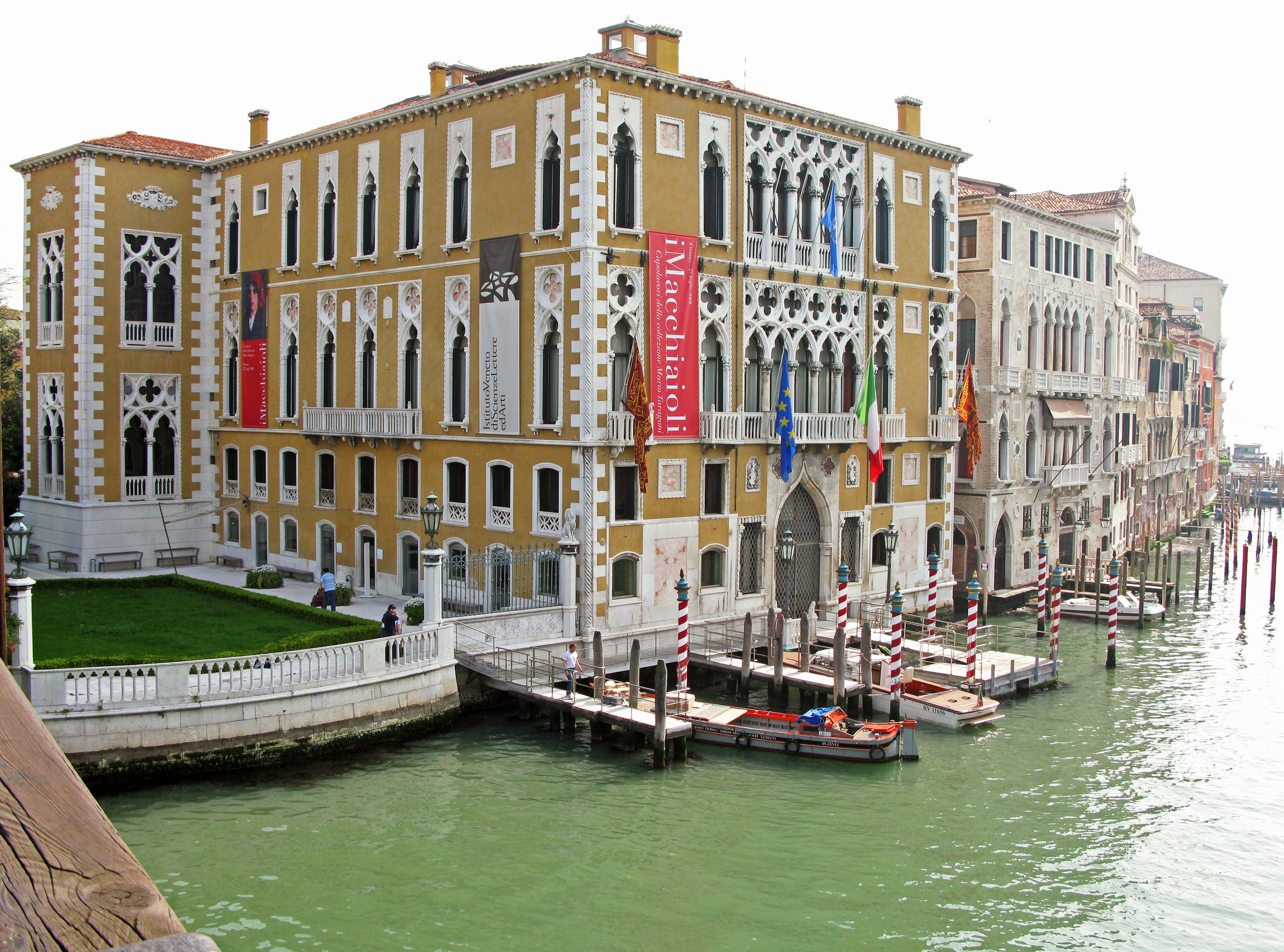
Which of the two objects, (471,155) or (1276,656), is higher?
(471,155)

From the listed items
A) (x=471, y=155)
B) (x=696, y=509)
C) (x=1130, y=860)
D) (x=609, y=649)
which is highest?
(x=471, y=155)

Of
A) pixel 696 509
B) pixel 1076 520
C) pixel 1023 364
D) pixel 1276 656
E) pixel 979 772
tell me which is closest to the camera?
pixel 979 772

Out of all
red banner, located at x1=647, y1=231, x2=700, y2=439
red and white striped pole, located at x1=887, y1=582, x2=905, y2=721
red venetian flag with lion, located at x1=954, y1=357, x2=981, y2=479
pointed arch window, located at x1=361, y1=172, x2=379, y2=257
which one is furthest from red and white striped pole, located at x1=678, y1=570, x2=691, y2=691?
pointed arch window, located at x1=361, y1=172, x2=379, y2=257

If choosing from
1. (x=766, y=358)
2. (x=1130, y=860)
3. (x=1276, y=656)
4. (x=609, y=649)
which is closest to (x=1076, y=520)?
(x=1276, y=656)

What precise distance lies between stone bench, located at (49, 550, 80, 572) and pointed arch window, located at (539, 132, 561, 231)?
51.4 ft

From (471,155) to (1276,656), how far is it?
867 inches

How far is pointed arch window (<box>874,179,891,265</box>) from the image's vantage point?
95.8 ft

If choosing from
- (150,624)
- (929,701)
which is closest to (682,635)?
(929,701)

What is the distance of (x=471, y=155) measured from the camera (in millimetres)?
25266

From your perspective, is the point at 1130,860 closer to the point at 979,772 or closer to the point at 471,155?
the point at 979,772

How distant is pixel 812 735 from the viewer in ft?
63.0

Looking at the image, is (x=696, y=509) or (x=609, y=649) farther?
(x=696, y=509)

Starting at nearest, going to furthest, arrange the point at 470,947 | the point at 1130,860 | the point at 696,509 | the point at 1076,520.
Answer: the point at 470,947 < the point at 1130,860 < the point at 696,509 < the point at 1076,520

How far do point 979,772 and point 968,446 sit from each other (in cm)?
1205
